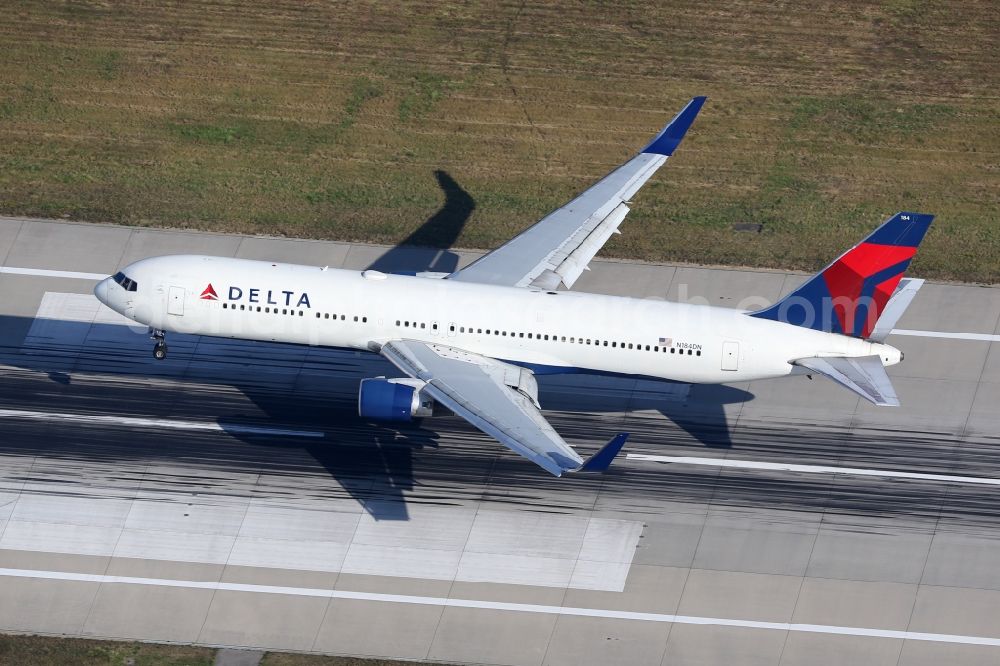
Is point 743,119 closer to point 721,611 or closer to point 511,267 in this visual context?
point 511,267

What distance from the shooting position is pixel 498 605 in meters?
42.1

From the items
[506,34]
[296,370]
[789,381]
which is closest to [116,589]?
[296,370]

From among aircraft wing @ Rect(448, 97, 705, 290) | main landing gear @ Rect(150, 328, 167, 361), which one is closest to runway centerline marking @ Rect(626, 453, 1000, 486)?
aircraft wing @ Rect(448, 97, 705, 290)

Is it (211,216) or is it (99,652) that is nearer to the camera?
(99,652)

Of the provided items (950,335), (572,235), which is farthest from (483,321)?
(950,335)

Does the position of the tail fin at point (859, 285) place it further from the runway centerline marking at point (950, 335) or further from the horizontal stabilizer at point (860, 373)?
the runway centerline marking at point (950, 335)

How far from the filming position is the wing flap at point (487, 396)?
40.5m

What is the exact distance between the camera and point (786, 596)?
43.0m

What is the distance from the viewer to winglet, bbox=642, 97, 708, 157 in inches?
2190

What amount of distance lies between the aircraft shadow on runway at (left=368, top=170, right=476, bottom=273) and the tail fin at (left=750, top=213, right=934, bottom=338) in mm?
17528

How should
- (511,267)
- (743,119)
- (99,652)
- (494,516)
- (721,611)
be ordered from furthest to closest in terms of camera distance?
1. (743,119)
2. (511,267)
3. (494,516)
4. (721,611)
5. (99,652)

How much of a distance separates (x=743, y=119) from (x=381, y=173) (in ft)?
66.9

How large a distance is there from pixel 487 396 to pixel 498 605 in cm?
759

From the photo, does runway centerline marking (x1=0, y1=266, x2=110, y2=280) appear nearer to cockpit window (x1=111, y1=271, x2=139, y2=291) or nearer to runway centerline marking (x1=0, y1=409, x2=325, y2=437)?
cockpit window (x1=111, y1=271, x2=139, y2=291)
